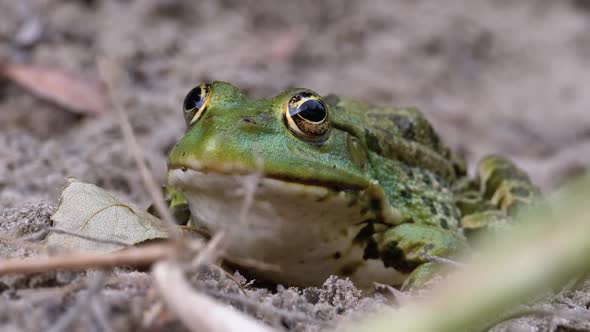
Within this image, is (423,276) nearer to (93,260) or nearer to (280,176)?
(280,176)

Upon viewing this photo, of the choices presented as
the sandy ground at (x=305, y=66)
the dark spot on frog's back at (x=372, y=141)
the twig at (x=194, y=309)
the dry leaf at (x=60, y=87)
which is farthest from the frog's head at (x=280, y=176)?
the dry leaf at (x=60, y=87)

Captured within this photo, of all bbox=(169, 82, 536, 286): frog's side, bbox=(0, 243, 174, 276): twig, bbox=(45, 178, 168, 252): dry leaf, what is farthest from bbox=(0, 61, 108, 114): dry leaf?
bbox=(0, 243, 174, 276): twig

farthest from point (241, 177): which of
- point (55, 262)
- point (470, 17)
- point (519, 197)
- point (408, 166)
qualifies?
point (470, 17)

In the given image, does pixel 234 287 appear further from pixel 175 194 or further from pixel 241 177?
pixel 175 194

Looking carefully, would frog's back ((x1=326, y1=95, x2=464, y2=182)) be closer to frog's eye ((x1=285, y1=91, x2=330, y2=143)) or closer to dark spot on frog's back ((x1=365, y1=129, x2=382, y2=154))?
dark spot on frog's back ((x1=365, y1=129, x2=382, y2=154))

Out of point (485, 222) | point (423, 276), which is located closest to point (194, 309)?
point (423, 276)

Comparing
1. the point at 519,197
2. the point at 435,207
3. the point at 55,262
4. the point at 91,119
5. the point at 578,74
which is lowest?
the point at 55,262
